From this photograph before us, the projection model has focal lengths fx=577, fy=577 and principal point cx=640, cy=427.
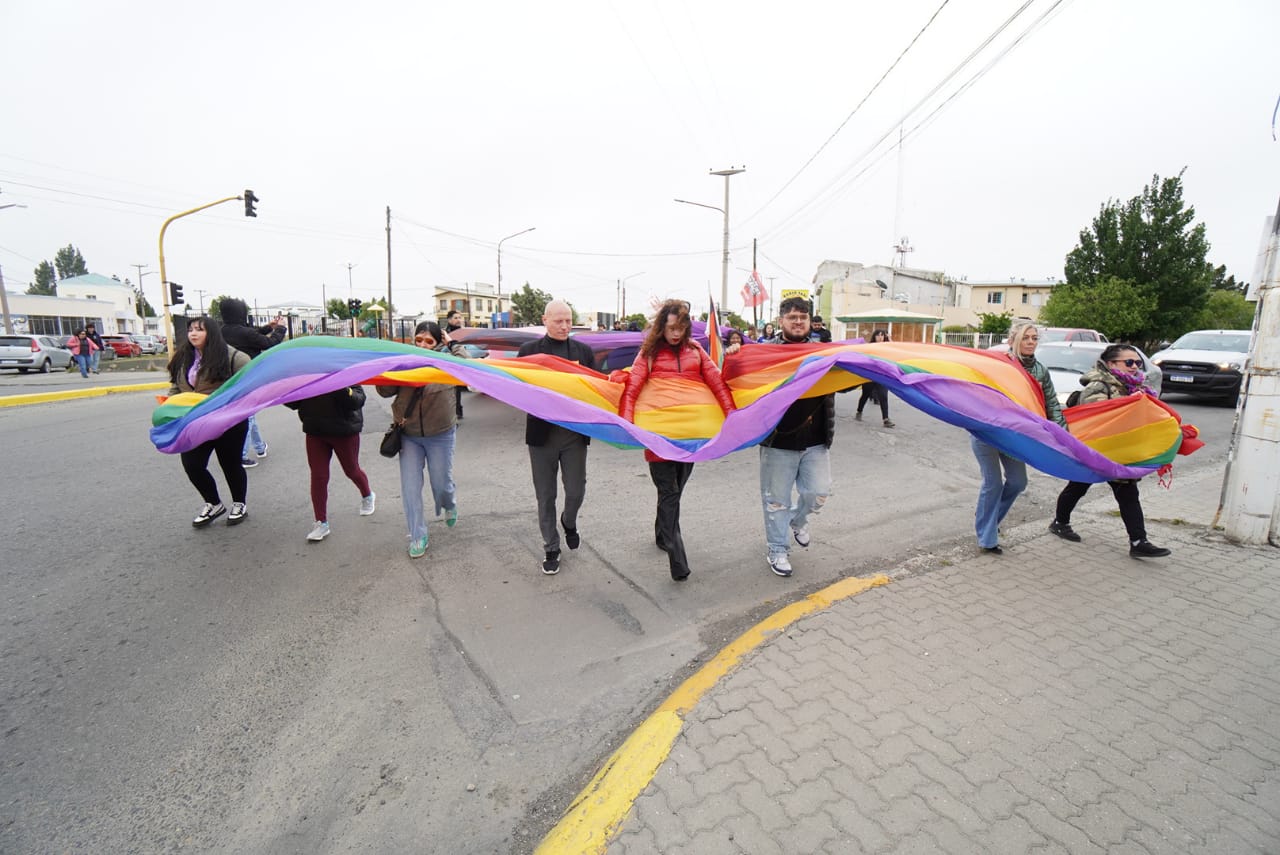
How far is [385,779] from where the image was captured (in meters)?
2.32

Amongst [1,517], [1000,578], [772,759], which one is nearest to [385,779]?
[772,759]

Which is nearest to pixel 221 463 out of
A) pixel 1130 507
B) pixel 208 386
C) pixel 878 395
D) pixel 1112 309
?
pixel 208 386

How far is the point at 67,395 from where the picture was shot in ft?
43.2

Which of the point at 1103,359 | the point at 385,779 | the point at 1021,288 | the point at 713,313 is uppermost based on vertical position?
the point at 1021,288

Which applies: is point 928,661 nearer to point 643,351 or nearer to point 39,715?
point 643,351

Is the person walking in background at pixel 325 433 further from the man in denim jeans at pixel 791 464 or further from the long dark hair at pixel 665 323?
the man in denim jeans at pixel 791 464

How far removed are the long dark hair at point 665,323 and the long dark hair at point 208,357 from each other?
3644mm

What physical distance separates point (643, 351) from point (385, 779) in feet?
9.31

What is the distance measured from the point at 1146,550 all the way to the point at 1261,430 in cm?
140

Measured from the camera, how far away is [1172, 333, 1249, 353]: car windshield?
1321 centimetres

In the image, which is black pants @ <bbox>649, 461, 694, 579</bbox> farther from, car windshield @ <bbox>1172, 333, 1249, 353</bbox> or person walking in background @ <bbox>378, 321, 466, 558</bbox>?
car windshield @ <bbox>1172, 333, 1249, 353</bbox>

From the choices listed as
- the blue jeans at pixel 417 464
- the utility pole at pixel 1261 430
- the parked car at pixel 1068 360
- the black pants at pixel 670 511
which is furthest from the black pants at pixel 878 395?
the blue jeans at pixel 417 464

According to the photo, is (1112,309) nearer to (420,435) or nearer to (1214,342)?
(1214,342)

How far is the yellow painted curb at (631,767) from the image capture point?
199 cm
